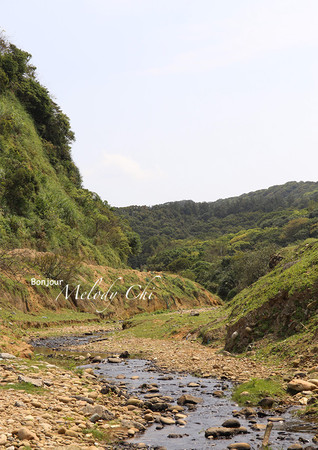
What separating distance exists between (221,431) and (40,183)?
175ft

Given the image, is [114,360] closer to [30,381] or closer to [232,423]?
[30,381]

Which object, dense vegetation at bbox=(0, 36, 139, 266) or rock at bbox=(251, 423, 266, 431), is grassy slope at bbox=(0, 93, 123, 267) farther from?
rock at bbox=(251, 423, 266, 431)

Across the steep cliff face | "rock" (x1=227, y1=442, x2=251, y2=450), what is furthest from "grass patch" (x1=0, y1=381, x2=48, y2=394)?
the steep cliff face

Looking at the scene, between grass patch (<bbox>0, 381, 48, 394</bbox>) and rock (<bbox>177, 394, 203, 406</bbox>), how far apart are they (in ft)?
12.6

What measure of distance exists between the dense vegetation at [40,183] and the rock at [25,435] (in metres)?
34.7

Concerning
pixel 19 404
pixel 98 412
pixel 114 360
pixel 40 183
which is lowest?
pixel 114 360

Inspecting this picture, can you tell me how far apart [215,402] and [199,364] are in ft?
19.4

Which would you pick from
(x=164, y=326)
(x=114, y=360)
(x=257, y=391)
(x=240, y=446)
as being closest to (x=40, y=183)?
(x=164, y=326)

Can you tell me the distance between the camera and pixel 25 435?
759cm

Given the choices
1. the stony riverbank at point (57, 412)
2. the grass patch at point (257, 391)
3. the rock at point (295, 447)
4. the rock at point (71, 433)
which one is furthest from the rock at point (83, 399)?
the rock at point (295, 447)

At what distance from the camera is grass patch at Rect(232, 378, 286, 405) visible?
1184 centimetres

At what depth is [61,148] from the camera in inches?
3204

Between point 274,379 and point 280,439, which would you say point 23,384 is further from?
point 274,379

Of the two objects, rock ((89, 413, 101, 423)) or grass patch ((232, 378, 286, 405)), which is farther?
grass patch ((232, 378, 286, 405))
